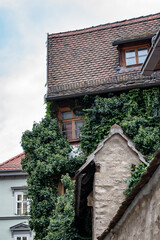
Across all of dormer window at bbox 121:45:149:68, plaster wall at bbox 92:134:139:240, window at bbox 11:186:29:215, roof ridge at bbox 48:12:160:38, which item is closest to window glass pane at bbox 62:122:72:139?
dormer window at bbox 121:45:149:68

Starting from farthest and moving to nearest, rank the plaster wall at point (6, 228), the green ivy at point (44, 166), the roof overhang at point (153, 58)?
the plaster wall at point (6, 228) < the green ivy at point (44, 166) < the roof overhang at point (153, 58)

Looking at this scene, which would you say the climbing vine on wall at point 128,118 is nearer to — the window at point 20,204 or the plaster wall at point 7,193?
the plaster wall at point 7,193

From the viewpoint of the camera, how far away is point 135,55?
14.4 meters

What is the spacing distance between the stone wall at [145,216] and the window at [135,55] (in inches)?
393

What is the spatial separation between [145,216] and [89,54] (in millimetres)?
12189

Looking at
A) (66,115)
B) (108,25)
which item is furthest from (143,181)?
(108,25)

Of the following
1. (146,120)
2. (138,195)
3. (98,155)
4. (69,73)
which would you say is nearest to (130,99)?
(146,120)

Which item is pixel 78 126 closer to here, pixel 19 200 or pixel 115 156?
pixel 115 156

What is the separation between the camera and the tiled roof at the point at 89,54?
14359mm

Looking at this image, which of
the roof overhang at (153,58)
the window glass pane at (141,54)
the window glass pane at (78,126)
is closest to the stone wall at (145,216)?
the roof overhang at (153,58)

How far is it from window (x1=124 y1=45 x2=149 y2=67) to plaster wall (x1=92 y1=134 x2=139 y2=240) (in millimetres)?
6449

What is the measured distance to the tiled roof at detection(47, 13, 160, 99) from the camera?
47.1 ft

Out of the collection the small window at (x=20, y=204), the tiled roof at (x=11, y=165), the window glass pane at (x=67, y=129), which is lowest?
the small window at (x=20, y=204)

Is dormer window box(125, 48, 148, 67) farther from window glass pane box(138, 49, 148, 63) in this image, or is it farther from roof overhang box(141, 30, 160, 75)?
roof overhang box(141, 30, 160, 75)
